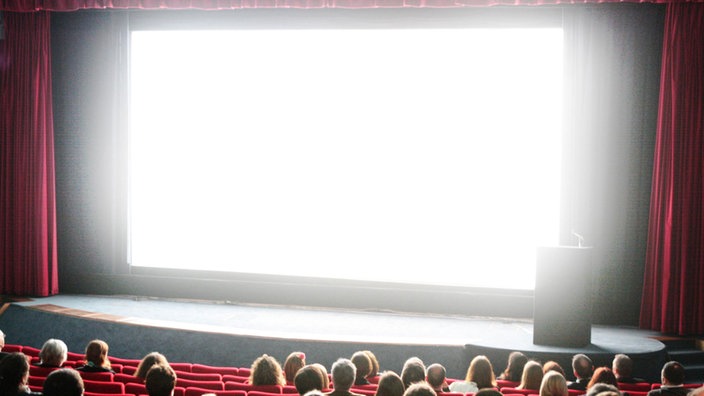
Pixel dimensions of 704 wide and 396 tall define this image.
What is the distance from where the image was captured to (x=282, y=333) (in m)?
6.48

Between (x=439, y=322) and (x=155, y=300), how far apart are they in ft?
11.2

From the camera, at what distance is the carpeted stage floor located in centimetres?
609

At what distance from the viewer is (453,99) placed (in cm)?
753

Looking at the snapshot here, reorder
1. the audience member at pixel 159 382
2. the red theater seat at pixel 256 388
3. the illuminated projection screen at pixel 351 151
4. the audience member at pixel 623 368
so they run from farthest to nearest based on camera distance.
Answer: the illuminated projection screen at pixel 351 151 < the audience member at pixel 623 368 < the red theater seat at pixel 256 388 < the audience member at pixel 159 382

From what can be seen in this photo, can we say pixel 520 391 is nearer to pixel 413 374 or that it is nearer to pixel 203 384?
pixel 413 374

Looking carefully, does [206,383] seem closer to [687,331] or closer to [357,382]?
[357,382]

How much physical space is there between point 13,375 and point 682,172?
6.19m

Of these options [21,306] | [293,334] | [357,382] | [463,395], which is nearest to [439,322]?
[293,334]

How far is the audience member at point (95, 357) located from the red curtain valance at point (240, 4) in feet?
14.1

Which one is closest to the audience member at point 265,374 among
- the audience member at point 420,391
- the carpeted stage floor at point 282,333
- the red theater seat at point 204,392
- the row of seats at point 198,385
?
the row of seats at point 198,385

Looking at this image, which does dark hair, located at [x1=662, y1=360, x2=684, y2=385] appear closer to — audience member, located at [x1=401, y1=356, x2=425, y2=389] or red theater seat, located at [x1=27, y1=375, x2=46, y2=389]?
audience member, located at [x1=401, y1=356, x2=425, y2=389]

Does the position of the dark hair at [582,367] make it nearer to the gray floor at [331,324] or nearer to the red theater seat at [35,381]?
the gray floor at [331,324]

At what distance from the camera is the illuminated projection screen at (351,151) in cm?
742

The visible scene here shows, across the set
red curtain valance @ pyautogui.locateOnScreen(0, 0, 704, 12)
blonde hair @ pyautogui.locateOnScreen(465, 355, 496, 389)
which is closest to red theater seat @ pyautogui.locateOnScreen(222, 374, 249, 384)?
blonde hair @ pyautogui.locateOnScreen(465, 355, 496, 389)
